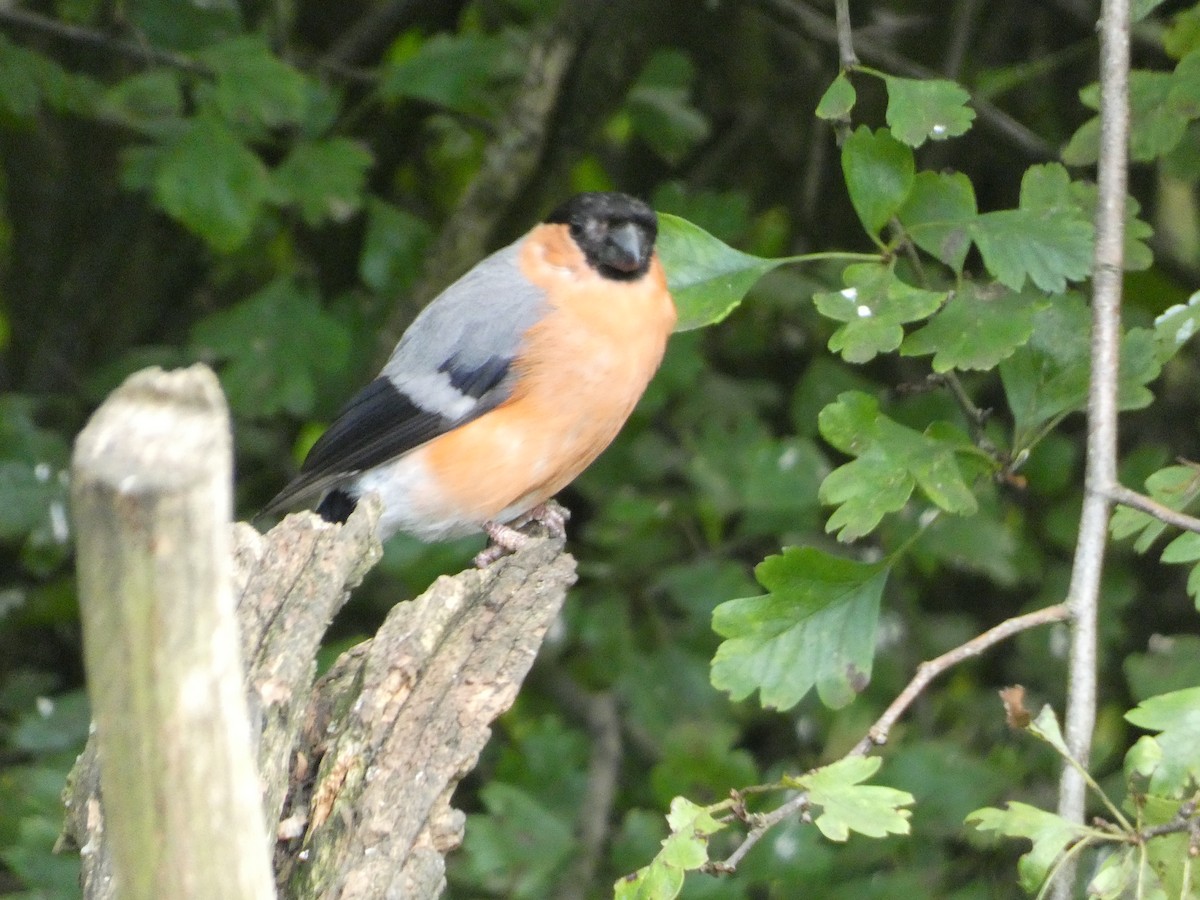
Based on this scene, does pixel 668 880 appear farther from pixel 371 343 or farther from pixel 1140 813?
pixel 371 343

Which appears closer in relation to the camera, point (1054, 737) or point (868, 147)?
point (1054, 737)

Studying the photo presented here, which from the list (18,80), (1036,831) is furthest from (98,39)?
(1036,831)

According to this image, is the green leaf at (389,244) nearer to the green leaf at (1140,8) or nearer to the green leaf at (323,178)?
the green leaf at (323,178)

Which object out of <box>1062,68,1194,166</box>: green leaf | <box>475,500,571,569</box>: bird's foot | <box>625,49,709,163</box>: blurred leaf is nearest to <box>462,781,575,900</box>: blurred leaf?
<box>475,500,571,569</box>: bird's foot

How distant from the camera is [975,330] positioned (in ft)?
7.57

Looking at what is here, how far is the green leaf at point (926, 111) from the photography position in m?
2.32

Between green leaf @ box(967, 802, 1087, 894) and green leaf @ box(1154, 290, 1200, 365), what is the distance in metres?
0.85

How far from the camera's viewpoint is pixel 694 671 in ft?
12.5

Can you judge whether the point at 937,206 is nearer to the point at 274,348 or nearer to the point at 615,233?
the point at 615,233

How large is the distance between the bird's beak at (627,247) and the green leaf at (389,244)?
A: 0.76 m

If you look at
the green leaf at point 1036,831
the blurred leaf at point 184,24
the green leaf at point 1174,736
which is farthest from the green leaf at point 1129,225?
the blurred leaf at point 184,24

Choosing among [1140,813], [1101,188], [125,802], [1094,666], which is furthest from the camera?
[1101,188]

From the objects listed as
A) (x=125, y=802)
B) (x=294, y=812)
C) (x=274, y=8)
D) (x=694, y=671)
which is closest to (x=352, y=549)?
(x=294, y=812)

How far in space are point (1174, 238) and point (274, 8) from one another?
2691mm
